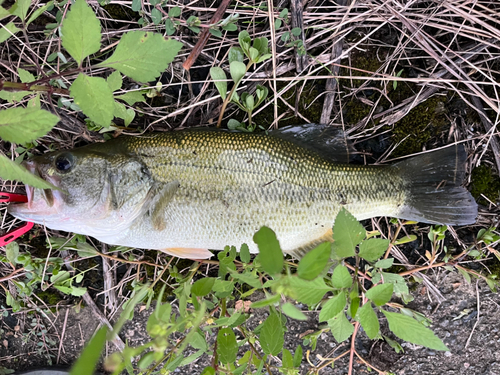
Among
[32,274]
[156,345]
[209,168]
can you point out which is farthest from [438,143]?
[32,274]

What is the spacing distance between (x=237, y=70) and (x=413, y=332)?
75.7 inches

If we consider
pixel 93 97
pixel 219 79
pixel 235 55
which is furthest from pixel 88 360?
pixel 235 55

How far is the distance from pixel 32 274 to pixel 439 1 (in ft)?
12.5

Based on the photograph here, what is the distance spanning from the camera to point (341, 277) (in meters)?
1.66

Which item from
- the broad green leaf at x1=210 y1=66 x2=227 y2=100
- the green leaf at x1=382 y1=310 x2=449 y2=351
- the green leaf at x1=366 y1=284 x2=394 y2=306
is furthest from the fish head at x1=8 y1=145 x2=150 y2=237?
the green leaf at x1=382 y1=310 x2=449 y2=351

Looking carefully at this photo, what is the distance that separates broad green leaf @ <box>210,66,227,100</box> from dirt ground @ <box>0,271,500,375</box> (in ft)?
6.24

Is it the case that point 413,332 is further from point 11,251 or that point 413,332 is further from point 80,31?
point 11,251

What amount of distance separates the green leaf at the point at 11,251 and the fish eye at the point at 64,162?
35.5 inches

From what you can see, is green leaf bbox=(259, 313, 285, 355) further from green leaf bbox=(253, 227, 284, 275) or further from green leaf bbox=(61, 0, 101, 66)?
green leaf bbox=(61, 0, 101, 66)

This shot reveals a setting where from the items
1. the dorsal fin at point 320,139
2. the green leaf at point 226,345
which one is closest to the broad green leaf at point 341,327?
the green leaf at point 226,345

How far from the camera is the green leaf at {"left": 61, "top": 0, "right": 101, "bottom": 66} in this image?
1607 millimetres

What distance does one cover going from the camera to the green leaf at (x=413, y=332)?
1.63 metres

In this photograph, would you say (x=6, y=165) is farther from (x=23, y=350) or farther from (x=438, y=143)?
(x=438, y=143)

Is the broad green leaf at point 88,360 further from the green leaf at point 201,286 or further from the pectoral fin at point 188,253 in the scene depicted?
the pectoral fin at point 188,253
